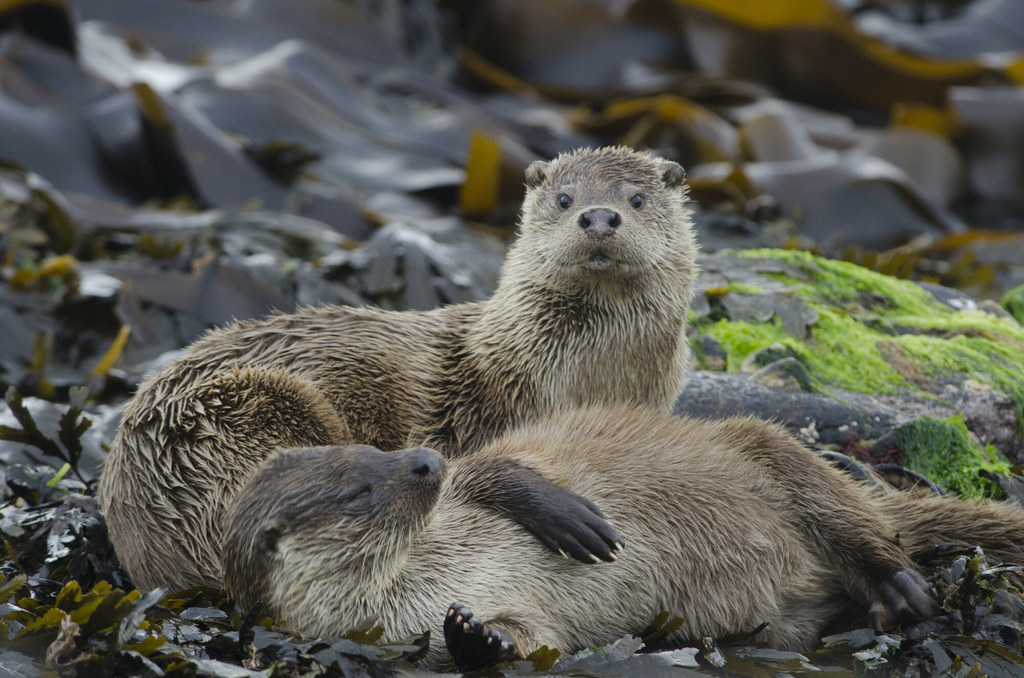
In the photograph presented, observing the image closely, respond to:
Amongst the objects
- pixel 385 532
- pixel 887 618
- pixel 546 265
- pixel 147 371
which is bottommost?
pixel 147 371

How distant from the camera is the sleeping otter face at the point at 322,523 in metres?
2.97

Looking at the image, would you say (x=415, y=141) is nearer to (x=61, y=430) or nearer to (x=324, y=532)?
(x=61, y=430)

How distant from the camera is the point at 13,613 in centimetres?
289

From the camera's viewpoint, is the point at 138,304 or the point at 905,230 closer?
the point at 138,304

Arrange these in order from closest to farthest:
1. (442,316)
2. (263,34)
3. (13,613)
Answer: (13,613) → (442,316) → (263,34)

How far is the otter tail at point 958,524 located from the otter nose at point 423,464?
158cm

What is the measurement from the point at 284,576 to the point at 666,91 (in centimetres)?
814

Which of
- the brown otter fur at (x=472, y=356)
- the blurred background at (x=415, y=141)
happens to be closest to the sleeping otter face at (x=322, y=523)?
the brown otter fur at (x=472, y=356)

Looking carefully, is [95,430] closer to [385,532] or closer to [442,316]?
[442,316]

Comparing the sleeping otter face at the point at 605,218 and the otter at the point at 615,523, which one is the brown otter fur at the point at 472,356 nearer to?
the sleeping otter face at the point at 605,218

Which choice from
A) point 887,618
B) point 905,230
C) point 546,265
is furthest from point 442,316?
point 905,230

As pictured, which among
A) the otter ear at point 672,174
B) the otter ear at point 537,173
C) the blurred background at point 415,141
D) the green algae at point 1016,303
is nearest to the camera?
the otter ear at point 672,174

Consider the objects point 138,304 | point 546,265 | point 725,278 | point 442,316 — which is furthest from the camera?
point 138,304

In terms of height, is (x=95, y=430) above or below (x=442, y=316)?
below
